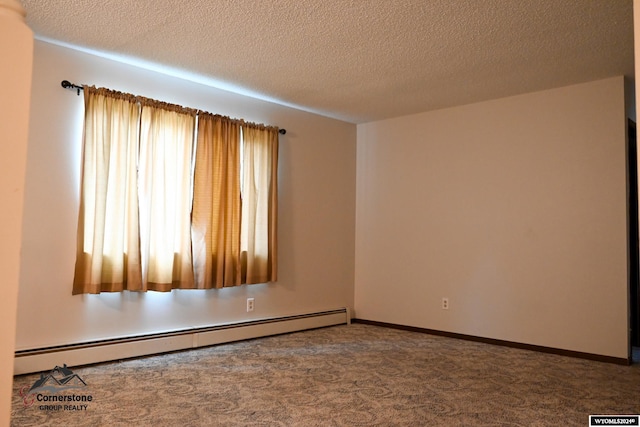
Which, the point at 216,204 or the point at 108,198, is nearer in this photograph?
the point at 108,198

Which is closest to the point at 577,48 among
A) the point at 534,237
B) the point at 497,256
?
the point at 534,237

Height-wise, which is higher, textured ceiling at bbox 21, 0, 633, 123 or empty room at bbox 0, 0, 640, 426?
textured ceiling at bbox 21, 0, 633, 123

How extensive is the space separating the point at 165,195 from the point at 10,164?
3.33 meters

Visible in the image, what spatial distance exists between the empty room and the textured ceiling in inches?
0.9

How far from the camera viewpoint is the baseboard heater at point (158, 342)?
10.4 ft

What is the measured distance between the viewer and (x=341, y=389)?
9.76ft

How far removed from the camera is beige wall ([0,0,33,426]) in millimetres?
615

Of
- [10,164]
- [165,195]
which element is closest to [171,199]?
[165,195]

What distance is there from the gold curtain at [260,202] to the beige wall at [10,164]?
149 inches

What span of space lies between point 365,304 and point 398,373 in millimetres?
2138

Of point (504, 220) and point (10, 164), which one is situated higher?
point (504, 220)
